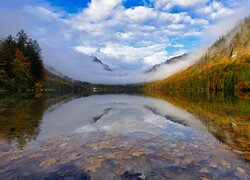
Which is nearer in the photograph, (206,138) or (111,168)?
(111,168)

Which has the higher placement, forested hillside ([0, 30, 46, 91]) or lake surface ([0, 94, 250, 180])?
forested hillside ([0, 30, 46, 91])

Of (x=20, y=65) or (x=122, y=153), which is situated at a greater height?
(x=20, y=65)

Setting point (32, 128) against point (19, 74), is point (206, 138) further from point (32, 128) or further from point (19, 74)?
point (19, 74)

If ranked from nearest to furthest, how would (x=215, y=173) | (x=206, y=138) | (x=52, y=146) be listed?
(x=215, y=173) → (x=52, y=146) → (x=206, y=138)

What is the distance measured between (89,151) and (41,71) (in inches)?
3767

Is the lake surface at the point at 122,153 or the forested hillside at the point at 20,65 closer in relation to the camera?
the lake surface at the point at 122,153

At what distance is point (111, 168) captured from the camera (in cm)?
893

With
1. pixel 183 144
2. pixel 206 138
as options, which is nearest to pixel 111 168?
pixel 183 144

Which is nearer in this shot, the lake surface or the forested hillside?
the lake surface

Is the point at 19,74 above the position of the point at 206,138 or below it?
above

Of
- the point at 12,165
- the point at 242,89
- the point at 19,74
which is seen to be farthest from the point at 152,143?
the point at 242,89

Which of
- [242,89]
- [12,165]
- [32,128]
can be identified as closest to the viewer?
[12,165]

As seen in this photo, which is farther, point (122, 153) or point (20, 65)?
point (20, 65)

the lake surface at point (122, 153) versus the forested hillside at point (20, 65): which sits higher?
the forested hillside at point (20, 65)
